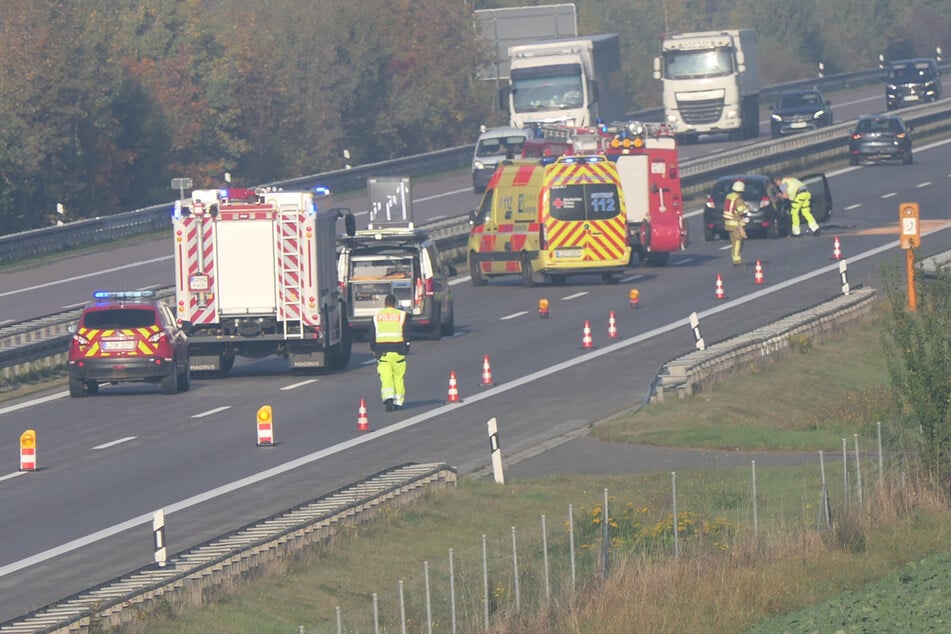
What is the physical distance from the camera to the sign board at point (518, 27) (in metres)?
81.8

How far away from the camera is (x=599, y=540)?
794 inches

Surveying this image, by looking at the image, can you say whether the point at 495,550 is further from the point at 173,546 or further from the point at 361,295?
the point at 361,295

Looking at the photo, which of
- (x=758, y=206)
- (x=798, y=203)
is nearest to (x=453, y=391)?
(x=758, y=206)

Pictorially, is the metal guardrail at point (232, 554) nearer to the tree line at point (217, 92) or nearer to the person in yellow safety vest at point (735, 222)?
the person in yellow safety vest at point (735, 222)

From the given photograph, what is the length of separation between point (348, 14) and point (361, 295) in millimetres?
48733

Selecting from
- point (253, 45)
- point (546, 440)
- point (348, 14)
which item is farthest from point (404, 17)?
point (546, 440)

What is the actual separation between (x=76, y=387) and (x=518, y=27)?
55.4 metres

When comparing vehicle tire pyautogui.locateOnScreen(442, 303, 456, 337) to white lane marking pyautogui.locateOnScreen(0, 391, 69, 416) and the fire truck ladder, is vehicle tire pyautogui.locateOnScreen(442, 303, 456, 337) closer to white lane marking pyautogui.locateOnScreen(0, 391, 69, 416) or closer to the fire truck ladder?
the fire truck ladder

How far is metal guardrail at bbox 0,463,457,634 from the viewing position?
16609 millimetres

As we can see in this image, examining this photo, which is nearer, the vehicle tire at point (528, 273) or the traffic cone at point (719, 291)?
the traffic cone at point (719, 291)

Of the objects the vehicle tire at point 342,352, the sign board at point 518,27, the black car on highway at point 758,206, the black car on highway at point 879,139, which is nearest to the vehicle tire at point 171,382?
the vehicle tire at point 342,352

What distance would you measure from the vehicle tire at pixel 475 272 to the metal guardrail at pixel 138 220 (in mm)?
13322

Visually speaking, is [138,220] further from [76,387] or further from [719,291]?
[76,387]

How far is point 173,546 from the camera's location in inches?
828
